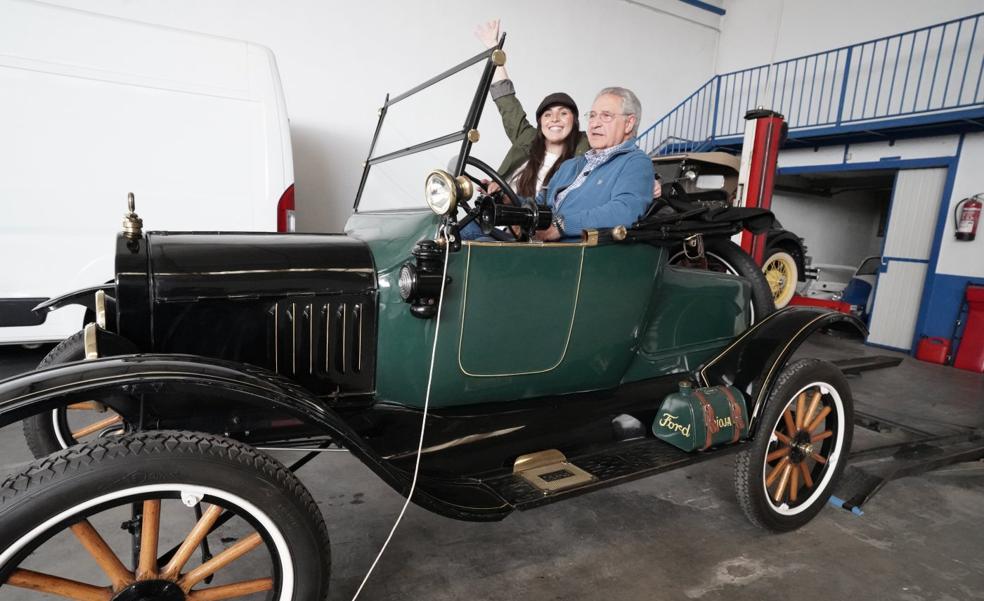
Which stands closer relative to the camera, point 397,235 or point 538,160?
point 397,235

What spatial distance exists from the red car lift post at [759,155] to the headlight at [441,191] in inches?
169

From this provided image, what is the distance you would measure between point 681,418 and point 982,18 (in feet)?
27.3

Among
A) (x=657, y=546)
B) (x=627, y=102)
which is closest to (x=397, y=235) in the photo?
(x=627, y=102)

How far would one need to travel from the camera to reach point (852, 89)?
27.0 ft

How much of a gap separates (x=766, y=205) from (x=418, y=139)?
4290mm

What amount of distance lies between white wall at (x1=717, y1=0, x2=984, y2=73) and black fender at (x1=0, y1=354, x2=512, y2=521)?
26.5 ft

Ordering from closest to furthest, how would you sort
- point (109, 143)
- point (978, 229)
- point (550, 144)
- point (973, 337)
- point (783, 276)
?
1. point (550, 144)
2. point (109, 143)
3. point (973, 337)
4. point (978, 229)
5. point (783, 276)

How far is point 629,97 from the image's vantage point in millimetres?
2260

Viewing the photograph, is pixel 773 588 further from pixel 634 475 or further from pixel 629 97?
pixel 629 97

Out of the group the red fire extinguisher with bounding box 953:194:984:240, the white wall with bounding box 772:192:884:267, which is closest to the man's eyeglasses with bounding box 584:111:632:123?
the red fire extinguisher with bounding box 953:194:984:240

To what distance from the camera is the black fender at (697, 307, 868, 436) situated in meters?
2.25

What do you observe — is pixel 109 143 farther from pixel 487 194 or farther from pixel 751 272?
pixel 751 272

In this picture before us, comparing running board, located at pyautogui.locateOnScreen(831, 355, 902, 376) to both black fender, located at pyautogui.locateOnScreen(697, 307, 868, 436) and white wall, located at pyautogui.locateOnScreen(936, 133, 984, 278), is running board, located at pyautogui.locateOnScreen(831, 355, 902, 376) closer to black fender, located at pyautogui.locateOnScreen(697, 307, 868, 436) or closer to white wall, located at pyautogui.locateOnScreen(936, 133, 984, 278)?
black fender, located at pyautogui.locateOnScreen(697, 307, 868, 436)

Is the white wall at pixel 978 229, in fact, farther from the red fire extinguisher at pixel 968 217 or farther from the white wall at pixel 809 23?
the white wall at pixel 809 23
